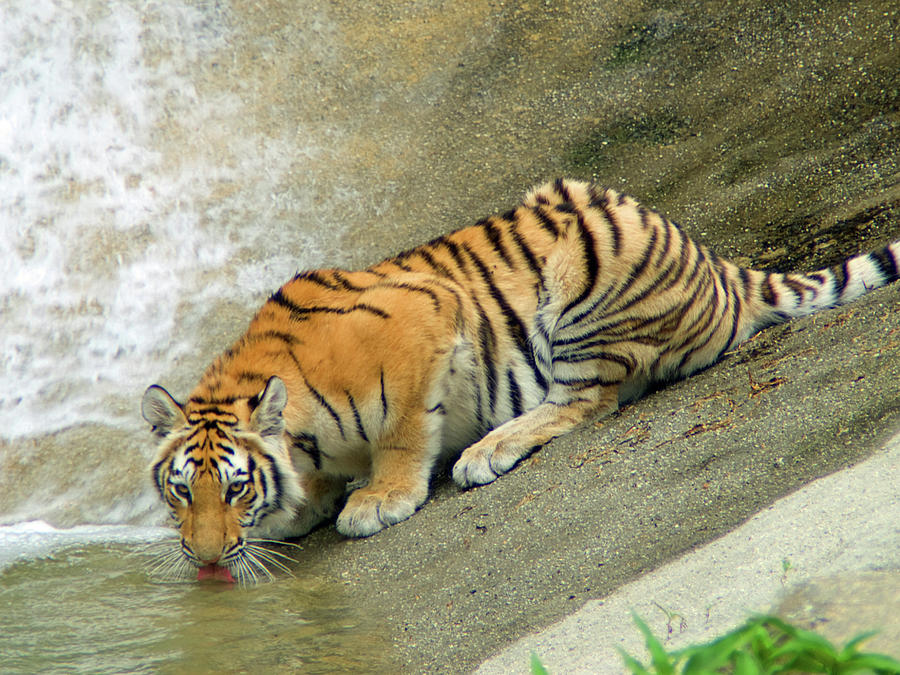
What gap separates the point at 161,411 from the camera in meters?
3.27

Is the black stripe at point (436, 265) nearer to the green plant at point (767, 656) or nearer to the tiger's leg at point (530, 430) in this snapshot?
the tiger's leg at point (530, 430)

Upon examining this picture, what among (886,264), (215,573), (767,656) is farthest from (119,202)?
(767,656)

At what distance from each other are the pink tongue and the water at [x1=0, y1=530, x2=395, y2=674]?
26 mm

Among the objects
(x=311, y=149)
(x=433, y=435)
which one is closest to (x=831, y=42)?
(x=311, y=149)

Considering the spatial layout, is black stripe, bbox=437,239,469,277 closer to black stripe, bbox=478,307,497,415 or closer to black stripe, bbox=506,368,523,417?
black stripe, bbox=478,307,497,415

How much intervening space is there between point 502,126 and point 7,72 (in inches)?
117

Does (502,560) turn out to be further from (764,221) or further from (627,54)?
(627,54)

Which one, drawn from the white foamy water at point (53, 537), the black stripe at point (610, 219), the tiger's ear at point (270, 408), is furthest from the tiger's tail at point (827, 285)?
the white foamy water at point (53, 537)

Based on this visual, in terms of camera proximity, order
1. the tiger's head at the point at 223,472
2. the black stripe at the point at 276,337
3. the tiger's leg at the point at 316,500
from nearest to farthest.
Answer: the tiger's head at the point at 223,472 < the black stripe at the point at 276,337 < the tiger's leg at the point at 316,500

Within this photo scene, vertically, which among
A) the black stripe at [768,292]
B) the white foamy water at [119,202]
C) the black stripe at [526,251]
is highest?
the white foamy water at [119,202]

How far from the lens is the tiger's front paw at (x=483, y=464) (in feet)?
11.7

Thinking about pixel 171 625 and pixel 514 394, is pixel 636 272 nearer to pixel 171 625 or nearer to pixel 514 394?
pixel 514 394

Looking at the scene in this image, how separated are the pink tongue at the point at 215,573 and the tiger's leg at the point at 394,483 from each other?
469mm

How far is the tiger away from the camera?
3303 mm
